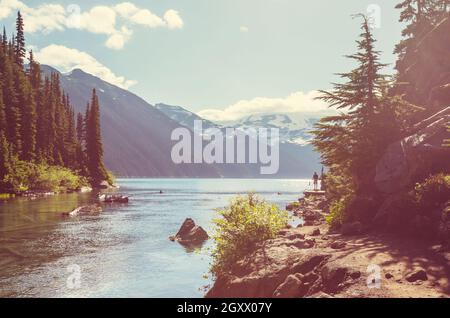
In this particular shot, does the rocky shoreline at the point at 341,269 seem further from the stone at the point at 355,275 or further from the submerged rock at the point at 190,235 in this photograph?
the submerged rock at the point at 190,235

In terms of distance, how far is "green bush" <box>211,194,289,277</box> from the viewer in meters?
18.6

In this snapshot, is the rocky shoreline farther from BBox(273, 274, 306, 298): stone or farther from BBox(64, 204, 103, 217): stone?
BBox(64, 204, 103, 217): stone

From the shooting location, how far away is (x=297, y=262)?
1582 cm

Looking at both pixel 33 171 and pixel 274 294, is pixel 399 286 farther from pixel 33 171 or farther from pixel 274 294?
pixel 33 171

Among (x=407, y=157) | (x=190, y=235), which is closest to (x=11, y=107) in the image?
(x=190, y=235)

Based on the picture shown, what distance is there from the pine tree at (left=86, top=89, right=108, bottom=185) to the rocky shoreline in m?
113

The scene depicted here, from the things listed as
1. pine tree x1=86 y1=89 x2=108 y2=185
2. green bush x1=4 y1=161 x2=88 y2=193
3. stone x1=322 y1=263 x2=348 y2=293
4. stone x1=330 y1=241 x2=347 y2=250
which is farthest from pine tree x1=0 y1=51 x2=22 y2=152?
stone x1=322 y1=263 x2=348 y2=293

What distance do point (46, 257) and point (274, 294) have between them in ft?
61.4

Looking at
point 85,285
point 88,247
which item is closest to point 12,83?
point 88,247

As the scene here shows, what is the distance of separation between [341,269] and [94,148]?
120685 mm

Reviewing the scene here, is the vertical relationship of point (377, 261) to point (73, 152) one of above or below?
below

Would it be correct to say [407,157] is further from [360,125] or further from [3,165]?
[3,165]

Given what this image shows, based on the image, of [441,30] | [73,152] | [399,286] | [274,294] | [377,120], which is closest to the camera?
[399,286]

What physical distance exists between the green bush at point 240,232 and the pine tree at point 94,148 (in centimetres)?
11038
